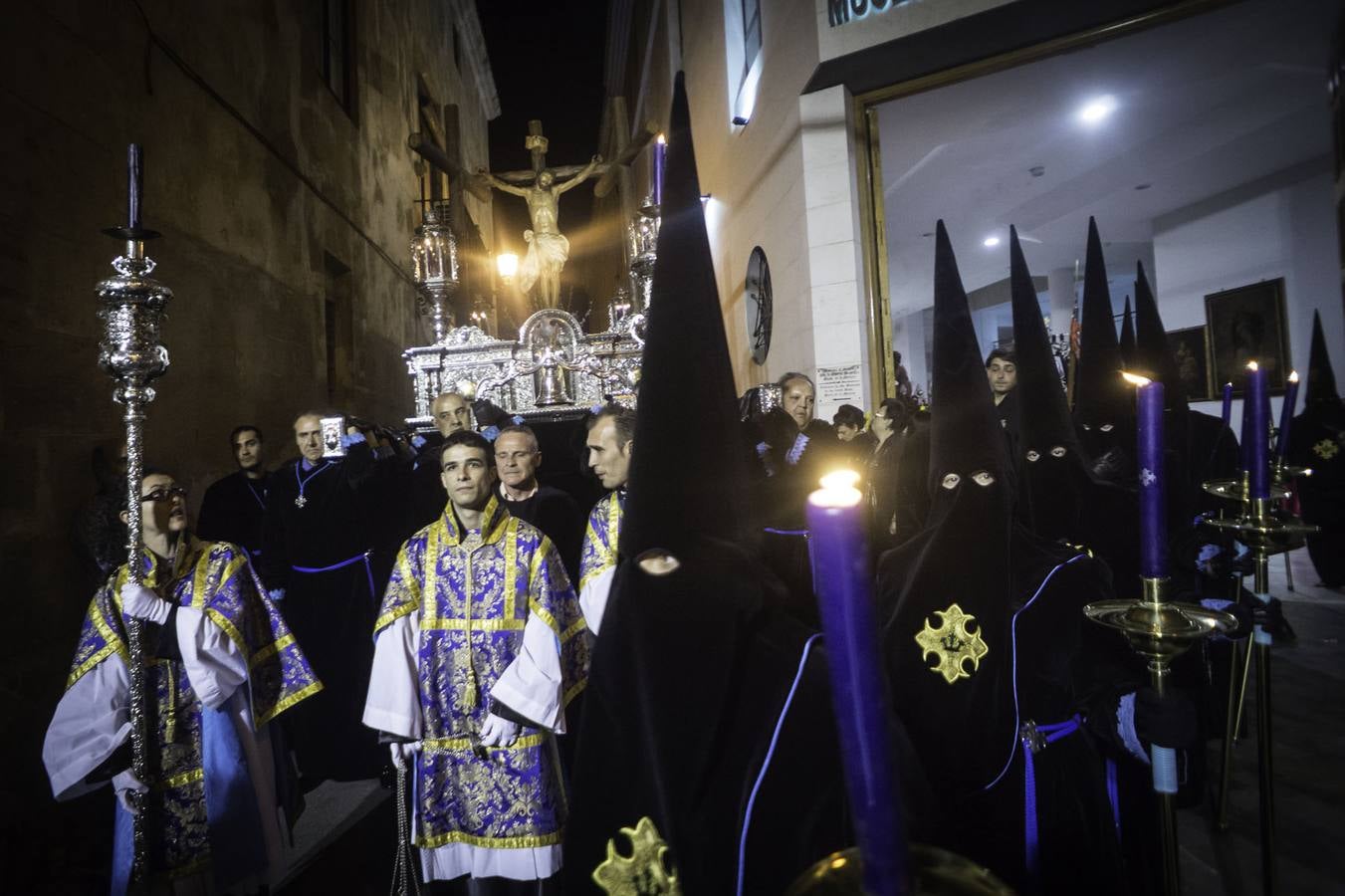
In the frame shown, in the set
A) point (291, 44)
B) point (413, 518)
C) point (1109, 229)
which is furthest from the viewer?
point (1109, 229)

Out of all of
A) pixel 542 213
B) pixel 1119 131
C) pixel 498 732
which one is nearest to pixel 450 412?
pixel 498 732

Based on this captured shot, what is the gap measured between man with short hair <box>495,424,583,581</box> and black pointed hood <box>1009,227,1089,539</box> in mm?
2699

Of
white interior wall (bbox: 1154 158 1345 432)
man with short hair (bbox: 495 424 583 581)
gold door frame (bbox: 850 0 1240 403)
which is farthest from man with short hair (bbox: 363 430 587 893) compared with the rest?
white interior wall (bbox: 1154 158 1345 432)

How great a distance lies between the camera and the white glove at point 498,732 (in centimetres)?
267

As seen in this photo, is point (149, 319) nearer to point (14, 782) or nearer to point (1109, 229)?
point (14, 782)

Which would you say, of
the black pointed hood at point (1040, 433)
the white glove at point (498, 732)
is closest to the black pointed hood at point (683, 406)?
the white glove at point (498, 732)

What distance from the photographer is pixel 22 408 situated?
3.90 meters

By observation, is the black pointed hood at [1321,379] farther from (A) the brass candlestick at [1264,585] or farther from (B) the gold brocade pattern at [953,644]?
(B) the gold brocade pattern at [953,644]

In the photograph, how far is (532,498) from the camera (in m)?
4.17

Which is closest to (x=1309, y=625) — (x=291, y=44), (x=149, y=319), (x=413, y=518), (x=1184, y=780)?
(x=1184, y=780)

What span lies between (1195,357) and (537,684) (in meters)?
11.9

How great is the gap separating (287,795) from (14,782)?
1735mm

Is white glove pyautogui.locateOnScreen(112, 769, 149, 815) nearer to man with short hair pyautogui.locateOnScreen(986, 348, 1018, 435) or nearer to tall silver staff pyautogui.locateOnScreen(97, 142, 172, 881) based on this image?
tall silver staff pyautogui.locateOnScreen(97, 142, 172, 881)

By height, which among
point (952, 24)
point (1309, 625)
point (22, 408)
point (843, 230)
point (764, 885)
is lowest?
point (1309, 625)
